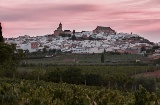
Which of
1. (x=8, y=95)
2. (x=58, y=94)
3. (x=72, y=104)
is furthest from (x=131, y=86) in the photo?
(x=8, y=95)

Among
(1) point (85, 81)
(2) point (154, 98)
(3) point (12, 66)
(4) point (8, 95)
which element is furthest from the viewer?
(1) point (85, 81)

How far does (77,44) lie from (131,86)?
5024 inches

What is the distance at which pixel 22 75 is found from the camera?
4372cm

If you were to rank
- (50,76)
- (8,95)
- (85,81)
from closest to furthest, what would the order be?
1. (8,95)
2. (85,81)
3. (50,76)

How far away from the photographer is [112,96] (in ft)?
54.4

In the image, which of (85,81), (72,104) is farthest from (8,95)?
(85,81)

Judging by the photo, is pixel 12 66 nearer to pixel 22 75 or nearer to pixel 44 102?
pixel 22 75

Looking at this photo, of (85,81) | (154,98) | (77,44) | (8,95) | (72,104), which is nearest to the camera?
(154,98)

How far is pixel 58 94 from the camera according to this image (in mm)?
17609

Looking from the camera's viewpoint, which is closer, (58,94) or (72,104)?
(72,104)

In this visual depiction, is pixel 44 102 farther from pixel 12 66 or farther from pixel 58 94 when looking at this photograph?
pixel 12 66

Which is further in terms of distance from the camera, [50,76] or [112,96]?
[50,76]

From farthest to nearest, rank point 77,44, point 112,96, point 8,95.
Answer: point 77,44
point 112,96
point 8,95

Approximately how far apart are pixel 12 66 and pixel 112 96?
20.1 m
